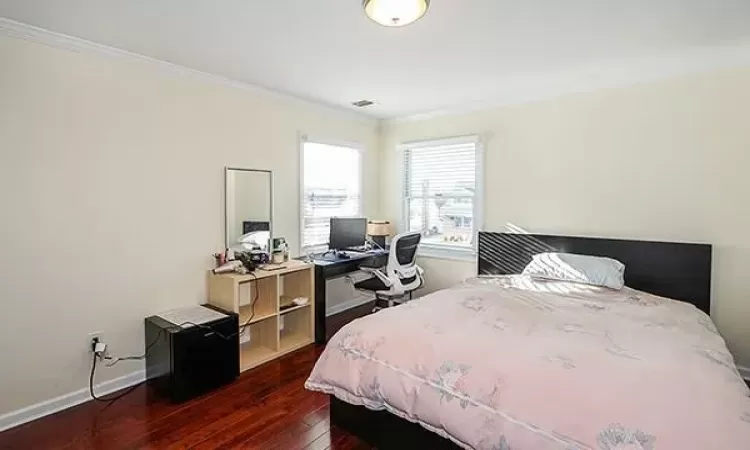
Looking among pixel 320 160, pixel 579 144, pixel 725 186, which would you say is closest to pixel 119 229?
pixel 320 160

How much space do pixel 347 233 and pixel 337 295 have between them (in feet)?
2.62

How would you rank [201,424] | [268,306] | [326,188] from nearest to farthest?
[201,424], [268,306], [326,188]

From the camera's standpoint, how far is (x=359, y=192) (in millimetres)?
4922

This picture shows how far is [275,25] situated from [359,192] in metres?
2.68

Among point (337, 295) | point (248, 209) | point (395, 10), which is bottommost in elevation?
point (337, 295)

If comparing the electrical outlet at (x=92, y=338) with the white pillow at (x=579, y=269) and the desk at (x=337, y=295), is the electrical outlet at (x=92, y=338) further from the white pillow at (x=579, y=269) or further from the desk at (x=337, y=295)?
the white pillow at (x=579, y=269)

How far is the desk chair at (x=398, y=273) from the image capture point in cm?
385

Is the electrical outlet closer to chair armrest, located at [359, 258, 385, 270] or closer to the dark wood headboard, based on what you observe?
chair armrest, located at [359, 258, 385, 270]

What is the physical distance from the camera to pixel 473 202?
443 cm

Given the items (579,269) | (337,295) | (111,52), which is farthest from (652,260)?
(111,52)

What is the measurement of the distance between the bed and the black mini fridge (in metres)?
0.94

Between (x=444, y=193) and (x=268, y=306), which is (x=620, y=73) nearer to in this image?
(x=444, y=193)

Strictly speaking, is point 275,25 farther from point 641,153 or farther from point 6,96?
→ point 641,153

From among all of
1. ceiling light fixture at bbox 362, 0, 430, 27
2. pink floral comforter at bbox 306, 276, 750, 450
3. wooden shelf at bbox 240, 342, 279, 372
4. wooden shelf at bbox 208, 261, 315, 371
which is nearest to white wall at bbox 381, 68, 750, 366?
pink floral comforter at bbox 306, 276, 750, 450
